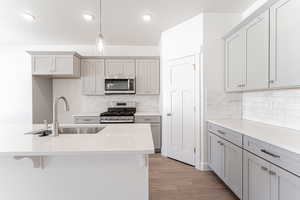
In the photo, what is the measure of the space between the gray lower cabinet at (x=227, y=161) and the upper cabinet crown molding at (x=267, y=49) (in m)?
0.81

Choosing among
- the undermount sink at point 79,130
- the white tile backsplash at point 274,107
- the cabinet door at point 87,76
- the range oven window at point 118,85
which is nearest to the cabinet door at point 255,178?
the white tile backsplash at point 274,107

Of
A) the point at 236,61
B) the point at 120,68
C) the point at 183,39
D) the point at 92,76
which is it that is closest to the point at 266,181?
the point at 236,61

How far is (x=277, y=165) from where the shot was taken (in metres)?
1.43

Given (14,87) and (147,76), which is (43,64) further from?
(147,76)

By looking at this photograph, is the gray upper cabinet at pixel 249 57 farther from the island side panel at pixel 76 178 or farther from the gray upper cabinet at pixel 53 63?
the gray upper cabinet at pixel 53 63

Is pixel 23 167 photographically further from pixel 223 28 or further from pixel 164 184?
pixel 223 28

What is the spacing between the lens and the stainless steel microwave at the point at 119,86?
4.32 meters

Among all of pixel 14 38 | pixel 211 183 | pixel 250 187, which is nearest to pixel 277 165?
pixel 250 187

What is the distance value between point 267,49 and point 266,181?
138 cm

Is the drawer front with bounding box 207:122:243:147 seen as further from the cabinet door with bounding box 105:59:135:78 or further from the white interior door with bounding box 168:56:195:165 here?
the cabinet door with bounding box 105:59:135:78

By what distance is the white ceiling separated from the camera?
9.20ft

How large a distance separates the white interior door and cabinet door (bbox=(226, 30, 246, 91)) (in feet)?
2.02

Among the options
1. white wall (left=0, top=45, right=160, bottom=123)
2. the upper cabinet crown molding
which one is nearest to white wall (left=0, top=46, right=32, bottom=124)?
white wall (left=0, top=45, right=160, bottom=123)

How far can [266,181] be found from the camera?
1581 mm
